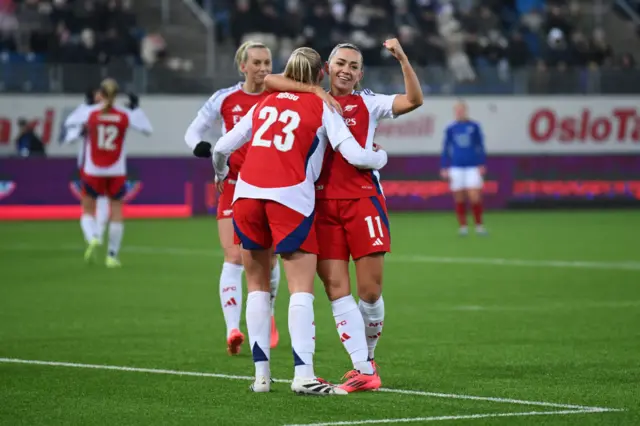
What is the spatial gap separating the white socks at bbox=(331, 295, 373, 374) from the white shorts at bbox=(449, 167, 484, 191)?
56.4 ft

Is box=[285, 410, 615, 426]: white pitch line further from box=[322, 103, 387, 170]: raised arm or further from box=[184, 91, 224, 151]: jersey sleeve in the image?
box=[184, 91, 224, 151]: jersey sleeve

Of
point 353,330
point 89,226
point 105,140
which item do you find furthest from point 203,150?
point 89,226

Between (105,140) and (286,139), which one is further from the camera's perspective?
(105,140)

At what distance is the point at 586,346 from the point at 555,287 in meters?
4.86

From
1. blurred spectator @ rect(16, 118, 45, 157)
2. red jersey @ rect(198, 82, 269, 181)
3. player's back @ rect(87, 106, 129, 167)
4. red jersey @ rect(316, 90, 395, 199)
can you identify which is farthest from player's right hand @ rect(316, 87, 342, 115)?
blurred spectator @ rect(16, 118, 45, 157)

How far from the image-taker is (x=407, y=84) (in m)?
7.91

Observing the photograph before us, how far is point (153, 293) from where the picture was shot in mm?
14750

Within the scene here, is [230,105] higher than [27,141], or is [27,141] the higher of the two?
[230,105]

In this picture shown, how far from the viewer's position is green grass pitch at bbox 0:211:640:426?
7.43 metres

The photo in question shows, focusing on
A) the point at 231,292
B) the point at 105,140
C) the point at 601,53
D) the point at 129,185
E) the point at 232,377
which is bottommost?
the point at 129,185

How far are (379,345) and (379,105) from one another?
2.87 m

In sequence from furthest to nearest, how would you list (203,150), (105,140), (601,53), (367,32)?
(601,53) < (367,32) < (105,140) < (203,150)

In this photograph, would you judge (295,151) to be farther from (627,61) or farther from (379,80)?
(627,61)

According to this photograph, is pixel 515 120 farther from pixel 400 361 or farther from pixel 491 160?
pixel 400 361
